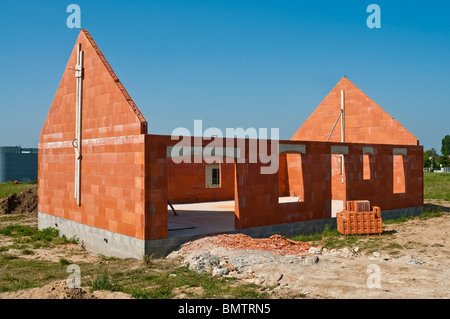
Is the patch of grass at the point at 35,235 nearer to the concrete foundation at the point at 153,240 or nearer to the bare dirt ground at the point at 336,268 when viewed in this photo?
the concrete foundation at the point at 153,240

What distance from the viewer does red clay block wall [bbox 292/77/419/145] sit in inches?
896

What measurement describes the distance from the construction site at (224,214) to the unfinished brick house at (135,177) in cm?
4

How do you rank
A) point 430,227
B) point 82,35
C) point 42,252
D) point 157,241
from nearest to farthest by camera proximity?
point 157,241 < point 42,252 < point 82,35 < point 430,227

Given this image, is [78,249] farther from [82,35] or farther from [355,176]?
[355,176]

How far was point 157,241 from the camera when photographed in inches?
471

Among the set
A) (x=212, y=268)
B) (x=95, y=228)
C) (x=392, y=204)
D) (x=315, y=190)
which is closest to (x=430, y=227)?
(x=392, y=204)

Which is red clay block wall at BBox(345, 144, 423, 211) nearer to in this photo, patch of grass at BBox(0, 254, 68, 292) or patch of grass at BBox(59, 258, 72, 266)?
patch of grass at BBox(59, 258, 72, 266)

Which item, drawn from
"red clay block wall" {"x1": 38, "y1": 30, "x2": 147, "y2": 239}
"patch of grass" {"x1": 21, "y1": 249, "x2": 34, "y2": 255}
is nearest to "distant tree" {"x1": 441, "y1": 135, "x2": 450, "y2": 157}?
"red clay block wall" {"x1": 38, "y1": 30, "x2": 147, "y2": 239}

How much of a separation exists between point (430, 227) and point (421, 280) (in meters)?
9.07

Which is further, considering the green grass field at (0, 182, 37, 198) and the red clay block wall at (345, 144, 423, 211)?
the green grass field at (0, 182, 37, 198)

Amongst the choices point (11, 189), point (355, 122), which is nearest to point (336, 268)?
point (355, 122)

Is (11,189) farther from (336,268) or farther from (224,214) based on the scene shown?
(336,268)

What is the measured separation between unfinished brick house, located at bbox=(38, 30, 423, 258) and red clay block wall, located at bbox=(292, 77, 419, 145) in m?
0.17

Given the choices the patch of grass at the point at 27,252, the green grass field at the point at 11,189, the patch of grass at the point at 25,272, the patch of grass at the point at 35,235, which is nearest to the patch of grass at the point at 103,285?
the patch of grass at the point at 25,272
